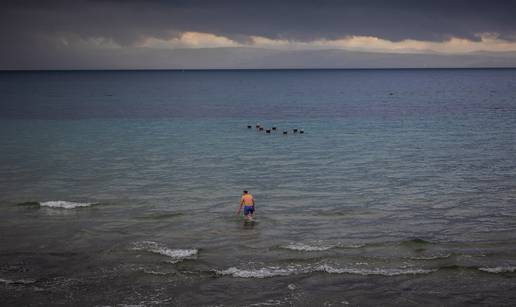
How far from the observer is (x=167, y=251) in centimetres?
2444

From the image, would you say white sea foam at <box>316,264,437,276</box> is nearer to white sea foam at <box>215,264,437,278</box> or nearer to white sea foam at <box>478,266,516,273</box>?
white sea foam at <box>215,264,437,278</box>

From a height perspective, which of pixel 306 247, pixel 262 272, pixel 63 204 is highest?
pixel 63 204

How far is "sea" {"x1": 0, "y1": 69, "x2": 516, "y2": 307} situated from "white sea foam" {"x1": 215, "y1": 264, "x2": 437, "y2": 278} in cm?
10

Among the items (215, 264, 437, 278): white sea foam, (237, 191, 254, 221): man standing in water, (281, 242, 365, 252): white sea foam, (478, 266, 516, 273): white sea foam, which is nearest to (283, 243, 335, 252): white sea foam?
(281, 242, 365, 252): white sea foam

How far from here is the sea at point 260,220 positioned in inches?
809

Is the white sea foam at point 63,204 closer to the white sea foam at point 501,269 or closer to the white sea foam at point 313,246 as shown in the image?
the white sea foam at point 313,246

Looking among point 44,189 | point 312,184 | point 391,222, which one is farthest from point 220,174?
point 391,222

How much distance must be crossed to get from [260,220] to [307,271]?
750 cm

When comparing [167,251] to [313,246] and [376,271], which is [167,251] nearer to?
[313,246]

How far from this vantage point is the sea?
809 inches

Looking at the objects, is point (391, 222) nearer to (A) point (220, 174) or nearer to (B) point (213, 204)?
(B) point (213, 204)

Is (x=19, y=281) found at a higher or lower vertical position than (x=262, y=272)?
lower

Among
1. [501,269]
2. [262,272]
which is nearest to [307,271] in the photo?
[262,272]

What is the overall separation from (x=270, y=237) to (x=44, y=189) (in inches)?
697
